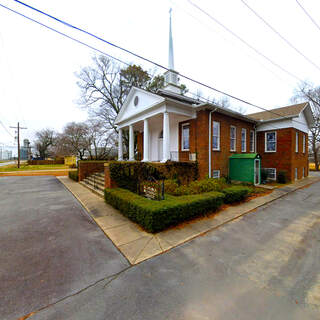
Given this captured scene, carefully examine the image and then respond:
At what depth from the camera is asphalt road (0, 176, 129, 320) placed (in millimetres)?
2117

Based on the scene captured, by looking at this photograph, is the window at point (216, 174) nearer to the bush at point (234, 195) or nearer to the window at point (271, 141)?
the bush at point (234, 195)

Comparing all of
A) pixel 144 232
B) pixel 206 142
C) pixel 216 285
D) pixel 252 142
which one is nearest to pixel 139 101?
pixel 206 142

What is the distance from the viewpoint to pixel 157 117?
10.5 meters

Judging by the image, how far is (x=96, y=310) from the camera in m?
1.91

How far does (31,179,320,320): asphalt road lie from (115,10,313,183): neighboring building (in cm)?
597

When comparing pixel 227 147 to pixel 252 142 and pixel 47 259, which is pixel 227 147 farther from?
pixel 47 259

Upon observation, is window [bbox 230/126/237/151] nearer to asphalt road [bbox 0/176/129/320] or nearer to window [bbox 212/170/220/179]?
window [bbox 212/170/220/179]

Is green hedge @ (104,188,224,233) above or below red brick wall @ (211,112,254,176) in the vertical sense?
below

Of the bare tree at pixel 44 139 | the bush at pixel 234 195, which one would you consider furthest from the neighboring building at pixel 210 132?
the bare tree at pixel 44 139

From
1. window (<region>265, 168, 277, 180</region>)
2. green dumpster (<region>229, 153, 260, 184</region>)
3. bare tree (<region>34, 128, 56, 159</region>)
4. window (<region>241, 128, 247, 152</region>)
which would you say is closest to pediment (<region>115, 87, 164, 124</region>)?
green dumpster (<region>229, 153, 260, 184</region>)

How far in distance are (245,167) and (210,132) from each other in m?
3.39

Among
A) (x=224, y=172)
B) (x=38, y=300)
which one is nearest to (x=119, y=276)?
(x=38, y=300)

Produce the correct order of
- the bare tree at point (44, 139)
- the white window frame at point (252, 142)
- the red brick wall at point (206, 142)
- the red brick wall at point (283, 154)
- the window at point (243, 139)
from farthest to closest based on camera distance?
the bare tree at point (44, 139), the white window frame at point (252, 142), the window at point (243, 139), the red brick wall at point (283, 154), the red brick wall at point (206, 142)

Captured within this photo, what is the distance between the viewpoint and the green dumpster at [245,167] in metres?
9.66
